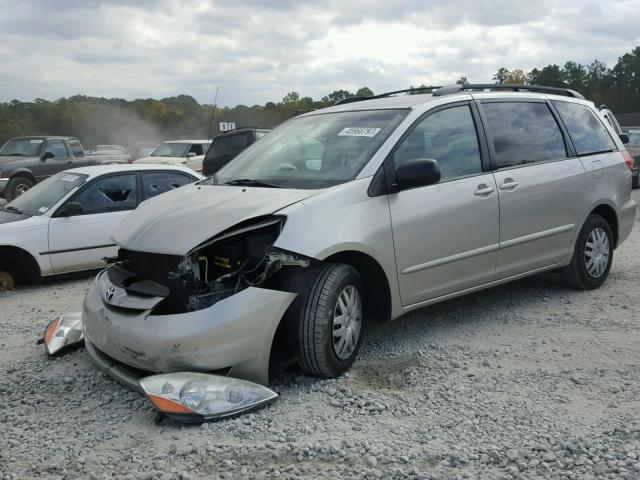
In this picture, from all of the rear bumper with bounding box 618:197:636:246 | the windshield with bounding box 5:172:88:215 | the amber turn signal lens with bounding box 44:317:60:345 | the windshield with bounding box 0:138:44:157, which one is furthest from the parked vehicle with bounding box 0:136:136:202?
the rear bumper with bounding box 618:197:636:246

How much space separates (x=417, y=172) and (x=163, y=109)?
236 feet

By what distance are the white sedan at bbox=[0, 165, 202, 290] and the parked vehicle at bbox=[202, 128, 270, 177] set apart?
4.97 meters

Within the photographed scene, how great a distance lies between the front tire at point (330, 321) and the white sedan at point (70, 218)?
13.0 feet

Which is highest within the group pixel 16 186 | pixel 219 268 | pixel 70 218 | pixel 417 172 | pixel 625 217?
pixel 16 186

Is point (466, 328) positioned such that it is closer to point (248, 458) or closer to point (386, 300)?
point (386, 300)

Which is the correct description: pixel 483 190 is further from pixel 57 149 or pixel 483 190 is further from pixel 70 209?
pixel 57 149

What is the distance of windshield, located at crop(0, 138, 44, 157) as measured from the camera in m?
16.6

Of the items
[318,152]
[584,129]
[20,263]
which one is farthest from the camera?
[20,263]

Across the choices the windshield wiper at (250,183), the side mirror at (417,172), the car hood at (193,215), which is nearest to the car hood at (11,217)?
the car hood at (193,215)

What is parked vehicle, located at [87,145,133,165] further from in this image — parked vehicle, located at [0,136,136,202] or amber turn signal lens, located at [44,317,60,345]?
amber turn signal lens, located at [44,317,60,345]

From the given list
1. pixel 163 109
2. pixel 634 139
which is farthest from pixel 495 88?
pixel 163 109

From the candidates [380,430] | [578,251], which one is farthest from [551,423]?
[578,251]

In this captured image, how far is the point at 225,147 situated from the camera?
537 inches

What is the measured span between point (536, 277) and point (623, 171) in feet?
4.37
